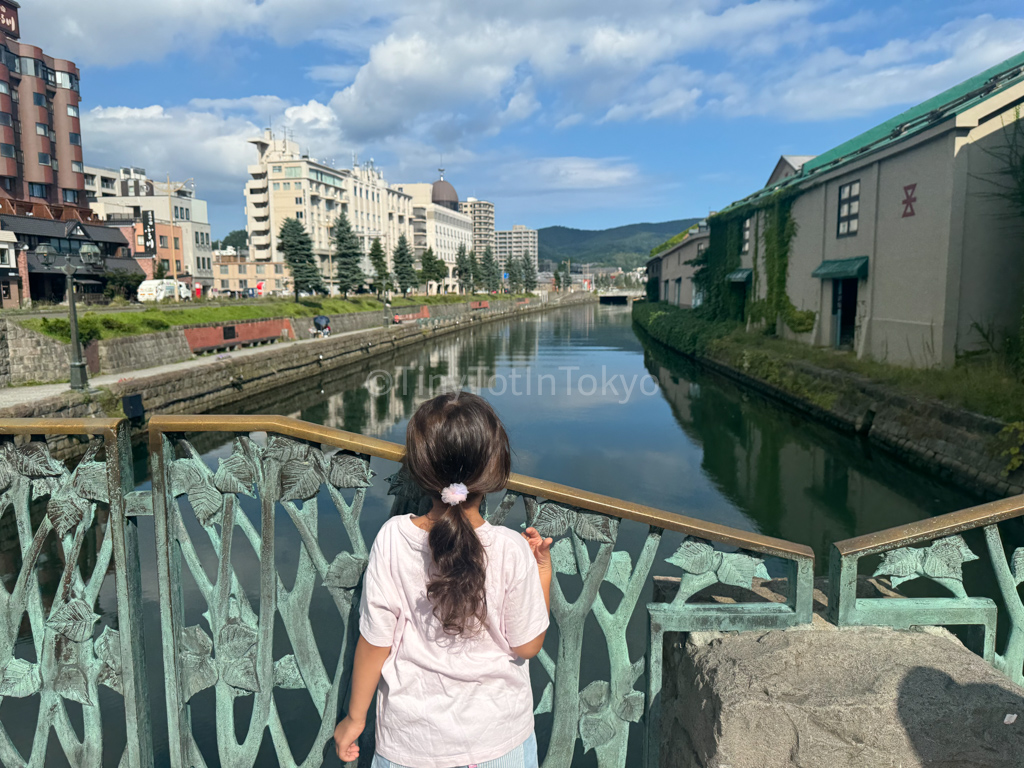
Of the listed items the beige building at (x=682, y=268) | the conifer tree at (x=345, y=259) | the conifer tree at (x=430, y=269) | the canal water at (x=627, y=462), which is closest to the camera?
the canal water at (x=627, y=462)

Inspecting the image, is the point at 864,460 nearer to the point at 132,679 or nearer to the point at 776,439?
the point at 776,439

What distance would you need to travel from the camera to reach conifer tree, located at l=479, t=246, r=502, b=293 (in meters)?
90.9

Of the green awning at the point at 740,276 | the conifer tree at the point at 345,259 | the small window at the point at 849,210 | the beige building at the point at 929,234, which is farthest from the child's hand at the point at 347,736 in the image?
the conifer tree at the point at 345,259

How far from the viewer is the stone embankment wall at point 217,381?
12602mm

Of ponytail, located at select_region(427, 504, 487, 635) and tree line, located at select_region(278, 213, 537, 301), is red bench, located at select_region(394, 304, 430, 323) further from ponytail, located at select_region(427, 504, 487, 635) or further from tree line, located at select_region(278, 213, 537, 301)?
ponytail, located at select_region(427, 504, 487, 635)

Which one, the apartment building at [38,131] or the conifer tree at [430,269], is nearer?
the apartment building at [38,131]

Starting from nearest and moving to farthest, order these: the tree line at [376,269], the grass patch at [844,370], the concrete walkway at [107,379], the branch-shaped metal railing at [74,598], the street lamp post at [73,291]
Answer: the branch-shaped metal railing at [74,598], the grass patch at [844,370], the street lamp post at [73,291], the concrete walkway at [107,379], the tree line at [376,269]

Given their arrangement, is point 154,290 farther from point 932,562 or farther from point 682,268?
point 932,562

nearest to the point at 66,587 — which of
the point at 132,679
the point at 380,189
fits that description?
the point at 132,679

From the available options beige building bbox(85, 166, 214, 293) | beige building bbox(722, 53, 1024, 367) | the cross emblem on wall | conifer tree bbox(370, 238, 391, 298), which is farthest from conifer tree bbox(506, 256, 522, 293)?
the cross emblem on wall

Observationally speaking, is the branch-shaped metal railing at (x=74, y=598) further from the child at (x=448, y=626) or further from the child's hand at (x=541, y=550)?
the child's hand at (x=541, y=550)

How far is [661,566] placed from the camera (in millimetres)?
7035

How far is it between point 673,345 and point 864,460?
20062 mm

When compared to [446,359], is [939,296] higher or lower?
higher
